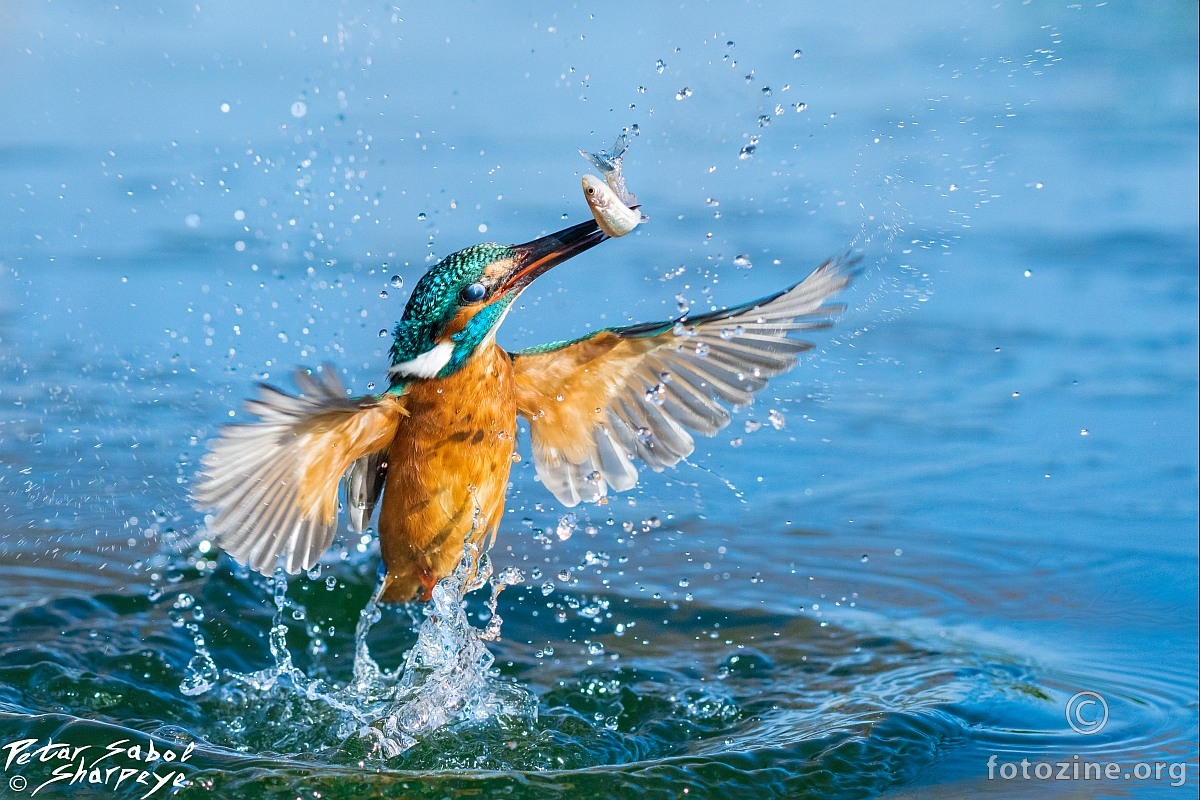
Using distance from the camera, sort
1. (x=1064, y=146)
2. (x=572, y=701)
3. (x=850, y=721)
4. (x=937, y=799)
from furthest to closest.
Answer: (x=1064, y=146)
(x=572, y=701)
(x=850, y=721)
(x=937, y=799)

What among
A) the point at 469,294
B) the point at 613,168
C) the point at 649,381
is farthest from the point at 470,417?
the point at 613,168

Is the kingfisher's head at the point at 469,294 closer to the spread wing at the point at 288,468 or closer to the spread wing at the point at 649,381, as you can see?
the spread wing at the point at 288,468

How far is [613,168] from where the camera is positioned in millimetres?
3289

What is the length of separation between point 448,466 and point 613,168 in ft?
2.81

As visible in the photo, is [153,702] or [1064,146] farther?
[1064,146]

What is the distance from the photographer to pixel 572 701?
12.4 ft

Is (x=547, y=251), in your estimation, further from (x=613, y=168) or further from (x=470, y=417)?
(x=470, y=417)

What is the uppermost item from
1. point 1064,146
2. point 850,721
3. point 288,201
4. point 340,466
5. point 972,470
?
point 1064,146

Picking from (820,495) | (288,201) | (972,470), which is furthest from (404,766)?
(288,201)

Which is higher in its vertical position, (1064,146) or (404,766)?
(1064,146)

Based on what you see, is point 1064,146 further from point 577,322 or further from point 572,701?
point 572,701

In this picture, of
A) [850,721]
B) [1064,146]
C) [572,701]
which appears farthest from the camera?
[1064,146]

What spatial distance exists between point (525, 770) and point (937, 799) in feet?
3.22

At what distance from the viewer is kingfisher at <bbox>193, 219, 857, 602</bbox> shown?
131 inches
